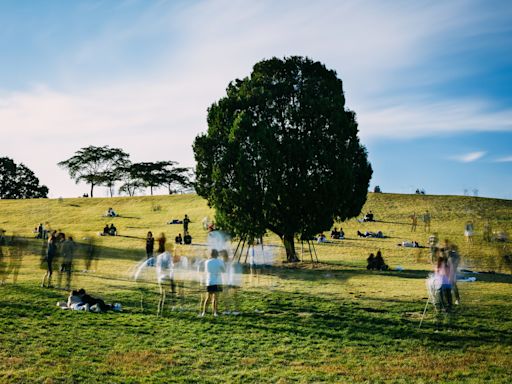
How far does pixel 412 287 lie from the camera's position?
2642cm

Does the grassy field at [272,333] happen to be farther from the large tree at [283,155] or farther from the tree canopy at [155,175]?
the tree canopy at [155,175]

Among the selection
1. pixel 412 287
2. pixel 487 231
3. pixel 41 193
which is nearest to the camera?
pixel 412 287

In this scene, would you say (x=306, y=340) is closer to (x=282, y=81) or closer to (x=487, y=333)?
(x=487, y=333)

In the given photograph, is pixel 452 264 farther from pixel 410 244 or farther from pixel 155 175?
pixel 155 175

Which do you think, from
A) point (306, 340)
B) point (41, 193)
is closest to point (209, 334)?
point (306, 340)

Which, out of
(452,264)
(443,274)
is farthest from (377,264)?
(443,274)

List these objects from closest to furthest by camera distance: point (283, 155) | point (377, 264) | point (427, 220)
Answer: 1. point (377, 264)
2. point (283, 155)
3. point (427, 220)

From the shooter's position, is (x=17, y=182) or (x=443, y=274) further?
(x=17, y=182)

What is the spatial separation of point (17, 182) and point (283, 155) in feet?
332

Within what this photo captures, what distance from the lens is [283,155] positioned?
3612 centimetres

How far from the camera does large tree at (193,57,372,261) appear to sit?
3584 centimetres

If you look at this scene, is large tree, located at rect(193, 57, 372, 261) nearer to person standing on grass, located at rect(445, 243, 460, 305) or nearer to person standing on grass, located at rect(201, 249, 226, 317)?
person standing on grass, located at rect(445, 243, 460, 305)

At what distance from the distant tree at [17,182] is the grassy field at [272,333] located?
91181mm

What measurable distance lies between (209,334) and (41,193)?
118270mm
